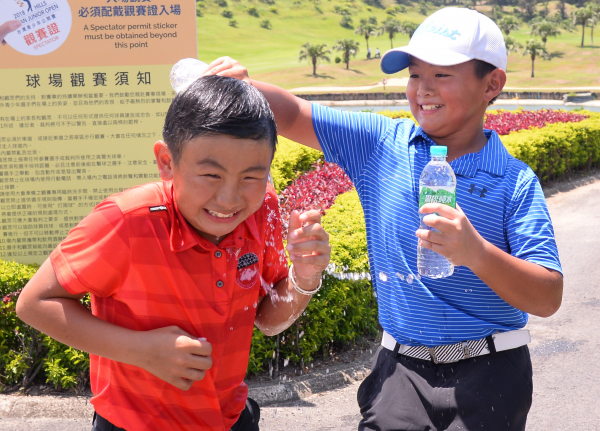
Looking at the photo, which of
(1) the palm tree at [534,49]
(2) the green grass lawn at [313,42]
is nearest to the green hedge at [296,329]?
(2) the green grass lawn at [313,42]

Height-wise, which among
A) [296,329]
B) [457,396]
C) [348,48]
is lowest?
[348,48]

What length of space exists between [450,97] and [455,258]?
0.65m

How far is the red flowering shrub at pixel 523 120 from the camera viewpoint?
1194 cm

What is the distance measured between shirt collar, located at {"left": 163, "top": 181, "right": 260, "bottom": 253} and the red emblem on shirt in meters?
0.05

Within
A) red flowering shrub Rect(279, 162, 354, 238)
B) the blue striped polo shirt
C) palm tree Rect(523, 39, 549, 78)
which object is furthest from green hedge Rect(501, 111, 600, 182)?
palm tree Rect(523, 39, 549, 78)

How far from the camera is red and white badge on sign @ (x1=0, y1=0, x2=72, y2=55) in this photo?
15.0 ft

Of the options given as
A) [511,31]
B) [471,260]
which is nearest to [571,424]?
[471,260]

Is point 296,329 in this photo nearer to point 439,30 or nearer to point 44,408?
point 44,408

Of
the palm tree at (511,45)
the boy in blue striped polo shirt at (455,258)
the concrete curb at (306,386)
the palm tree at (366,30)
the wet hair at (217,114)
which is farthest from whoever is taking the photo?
the palm tree at (366,30)

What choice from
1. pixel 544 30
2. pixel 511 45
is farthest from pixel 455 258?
pixel 544 30

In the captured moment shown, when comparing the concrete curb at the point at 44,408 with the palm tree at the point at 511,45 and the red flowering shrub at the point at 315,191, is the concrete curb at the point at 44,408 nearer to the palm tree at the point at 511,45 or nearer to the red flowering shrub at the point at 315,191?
the red flowering shrub at the point at 315,191

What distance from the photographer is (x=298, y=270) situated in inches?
69.2

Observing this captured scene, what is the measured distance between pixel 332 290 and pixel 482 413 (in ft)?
7.60

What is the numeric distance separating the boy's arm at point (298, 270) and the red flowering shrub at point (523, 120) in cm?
1052
